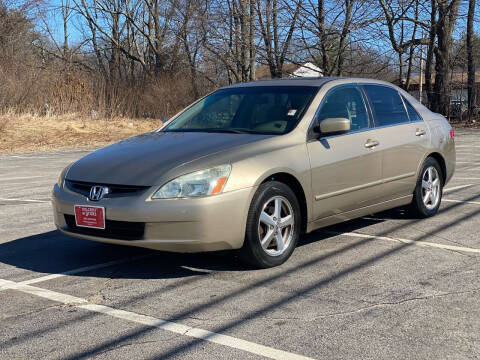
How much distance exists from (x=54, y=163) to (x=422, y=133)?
11.1 m

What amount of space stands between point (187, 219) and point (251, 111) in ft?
5.55

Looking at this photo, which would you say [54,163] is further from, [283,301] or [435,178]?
[283,301]

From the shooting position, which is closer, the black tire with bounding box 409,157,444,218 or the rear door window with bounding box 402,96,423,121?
the black tire with bounding box 409,157,444,218

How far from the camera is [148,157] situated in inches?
201

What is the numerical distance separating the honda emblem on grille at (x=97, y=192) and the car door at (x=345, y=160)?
177cm

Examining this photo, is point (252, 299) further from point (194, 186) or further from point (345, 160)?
point (345, 160)

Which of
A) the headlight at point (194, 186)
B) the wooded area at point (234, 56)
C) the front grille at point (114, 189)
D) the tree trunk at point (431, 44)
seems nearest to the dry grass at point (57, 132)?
the wooded area at point (234, 56)

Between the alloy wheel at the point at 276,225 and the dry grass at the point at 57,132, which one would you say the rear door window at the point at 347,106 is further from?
Result: the dry grass at the point at 57,132

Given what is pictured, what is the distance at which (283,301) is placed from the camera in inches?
169

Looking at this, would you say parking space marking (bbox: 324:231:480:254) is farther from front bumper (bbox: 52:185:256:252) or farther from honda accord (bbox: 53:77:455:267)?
front bumper (bbox: 52:185:256:252)

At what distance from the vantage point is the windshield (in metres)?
5.71

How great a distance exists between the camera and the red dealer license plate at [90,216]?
15.8 ft

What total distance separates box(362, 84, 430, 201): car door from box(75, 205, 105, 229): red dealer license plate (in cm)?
287

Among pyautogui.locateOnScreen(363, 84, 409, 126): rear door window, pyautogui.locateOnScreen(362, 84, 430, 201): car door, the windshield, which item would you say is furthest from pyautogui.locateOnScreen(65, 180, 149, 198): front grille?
pyautogui.locateOnScreen(363, 84, 409, 126): rear door window
